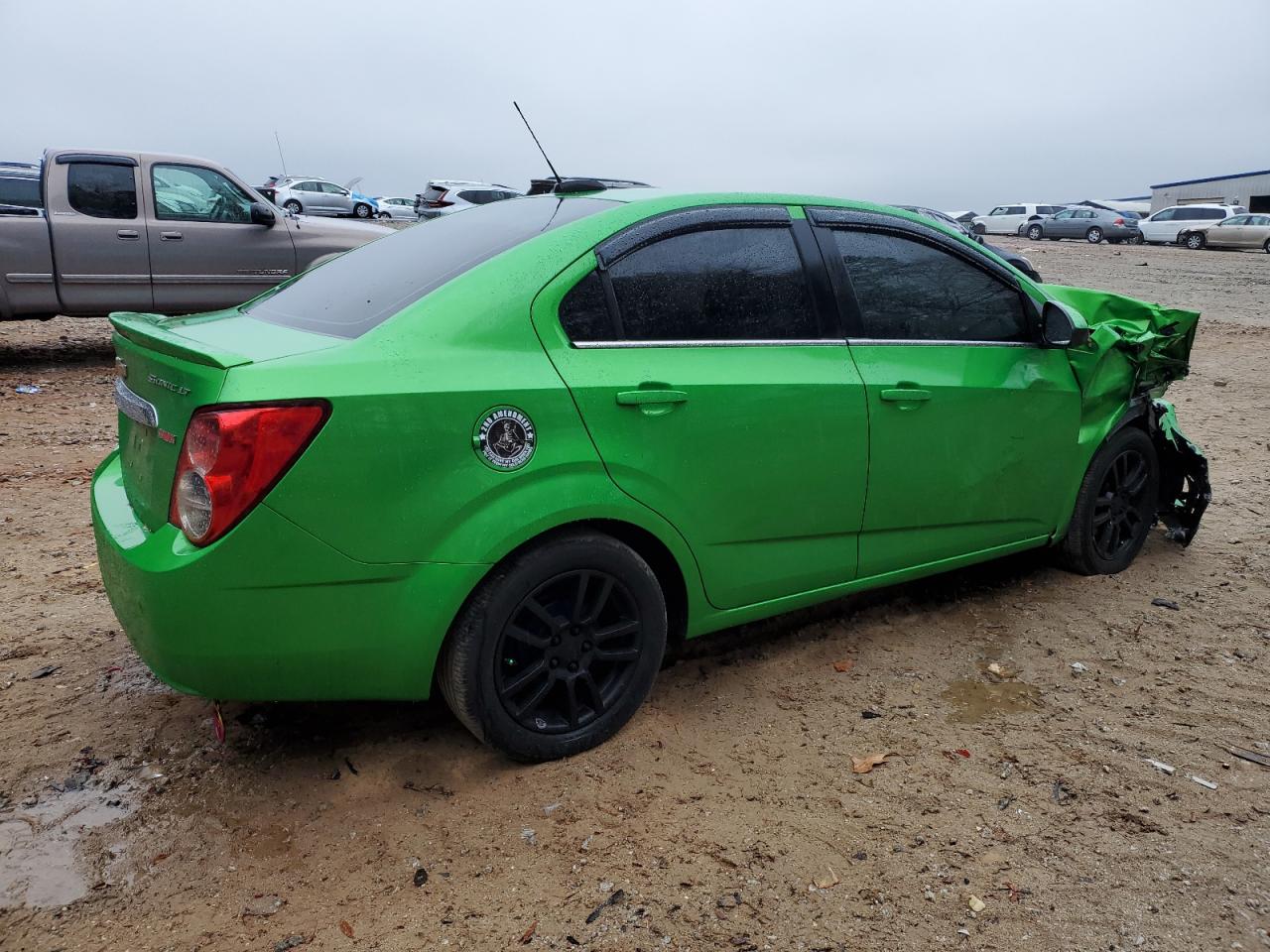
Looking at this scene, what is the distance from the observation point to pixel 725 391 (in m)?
2.94

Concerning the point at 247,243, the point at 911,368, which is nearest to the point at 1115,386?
the point at 911,368

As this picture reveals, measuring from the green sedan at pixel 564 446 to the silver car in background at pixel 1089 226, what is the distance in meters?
36.5

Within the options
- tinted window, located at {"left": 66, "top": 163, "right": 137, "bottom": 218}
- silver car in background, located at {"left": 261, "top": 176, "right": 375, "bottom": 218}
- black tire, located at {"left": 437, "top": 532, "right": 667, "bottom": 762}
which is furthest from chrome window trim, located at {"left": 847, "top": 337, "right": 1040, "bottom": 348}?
silver car in background, located at {"left": 261, "top": 176, "right": 375, "bottom": 218}

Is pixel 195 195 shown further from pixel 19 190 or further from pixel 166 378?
pixel 166 378

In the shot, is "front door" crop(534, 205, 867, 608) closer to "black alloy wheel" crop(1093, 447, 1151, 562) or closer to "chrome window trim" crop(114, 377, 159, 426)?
"chrome window trim" crop(114, 377, 159, 426)

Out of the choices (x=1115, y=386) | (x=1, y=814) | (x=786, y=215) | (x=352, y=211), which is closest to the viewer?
(x=1, y=814)

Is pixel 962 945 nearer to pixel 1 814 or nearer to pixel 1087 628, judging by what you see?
pixel 1087 628

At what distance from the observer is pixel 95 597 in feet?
13.2

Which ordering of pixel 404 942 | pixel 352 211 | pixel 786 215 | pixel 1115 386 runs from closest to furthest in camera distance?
1. pixel 404 942
2. pixel 786 215
3. pixel 1115 386
4. pixel 352 211

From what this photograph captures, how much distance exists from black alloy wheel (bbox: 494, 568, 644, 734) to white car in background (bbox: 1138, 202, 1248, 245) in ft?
118

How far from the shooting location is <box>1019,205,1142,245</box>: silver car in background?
117ft

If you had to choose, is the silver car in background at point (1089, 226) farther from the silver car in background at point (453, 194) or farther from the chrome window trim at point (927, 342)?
the chrome window trim at point (927, 342)

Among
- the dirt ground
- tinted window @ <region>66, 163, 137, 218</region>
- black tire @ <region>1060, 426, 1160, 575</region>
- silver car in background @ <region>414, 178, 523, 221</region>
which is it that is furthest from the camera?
silver car in background @ <region>414, 178, 523, 221</region>

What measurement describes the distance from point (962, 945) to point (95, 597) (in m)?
3.53
